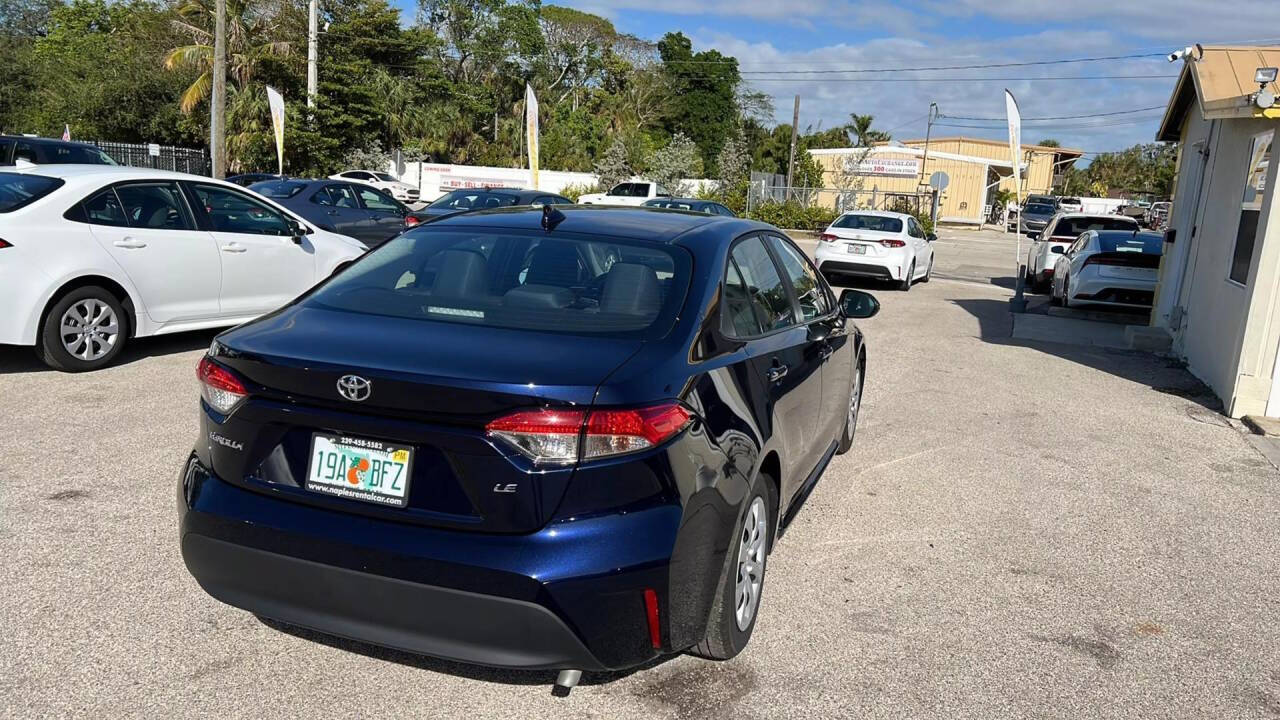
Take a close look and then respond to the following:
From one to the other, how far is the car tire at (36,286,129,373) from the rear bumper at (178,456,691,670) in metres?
5.48

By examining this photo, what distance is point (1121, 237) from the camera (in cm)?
1462

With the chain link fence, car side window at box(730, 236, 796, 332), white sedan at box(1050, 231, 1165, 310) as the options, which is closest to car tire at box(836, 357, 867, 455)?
car side window at box(730, 236, 796, 332)

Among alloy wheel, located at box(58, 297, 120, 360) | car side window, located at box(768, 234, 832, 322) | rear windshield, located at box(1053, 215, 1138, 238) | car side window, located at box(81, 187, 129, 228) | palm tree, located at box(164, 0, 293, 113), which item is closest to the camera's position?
car side window, located at box(768, 234, 832, 322)

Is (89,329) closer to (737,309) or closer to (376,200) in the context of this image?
(737,309)

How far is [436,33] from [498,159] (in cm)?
1348

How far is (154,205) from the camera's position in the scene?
26.9ft

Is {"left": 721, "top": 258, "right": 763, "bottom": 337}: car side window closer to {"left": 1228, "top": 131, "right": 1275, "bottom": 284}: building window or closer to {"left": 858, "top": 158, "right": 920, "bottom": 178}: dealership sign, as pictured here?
{"left": 1228, "top": 131, "right": 1275, "bottom": 284}: building window

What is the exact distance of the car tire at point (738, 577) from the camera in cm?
330

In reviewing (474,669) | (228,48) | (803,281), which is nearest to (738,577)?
(474,669)

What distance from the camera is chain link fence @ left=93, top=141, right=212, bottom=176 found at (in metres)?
32.8

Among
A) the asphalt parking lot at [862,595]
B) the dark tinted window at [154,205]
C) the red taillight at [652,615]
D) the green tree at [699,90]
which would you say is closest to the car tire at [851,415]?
the asphalt parking lot at [862,595]

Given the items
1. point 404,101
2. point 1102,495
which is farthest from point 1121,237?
point 404,101

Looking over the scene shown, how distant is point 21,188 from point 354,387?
6295 millimetres

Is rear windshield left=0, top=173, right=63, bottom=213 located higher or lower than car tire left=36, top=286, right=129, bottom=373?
higher
